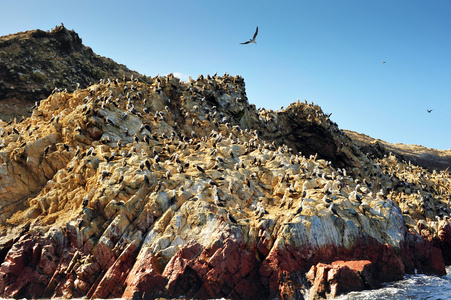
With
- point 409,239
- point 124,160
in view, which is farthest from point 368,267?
point 124,160

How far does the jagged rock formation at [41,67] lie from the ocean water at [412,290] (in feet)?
187

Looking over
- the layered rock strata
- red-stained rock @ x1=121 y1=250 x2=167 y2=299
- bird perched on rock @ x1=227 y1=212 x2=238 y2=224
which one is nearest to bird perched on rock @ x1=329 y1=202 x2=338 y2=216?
the layered rock strata

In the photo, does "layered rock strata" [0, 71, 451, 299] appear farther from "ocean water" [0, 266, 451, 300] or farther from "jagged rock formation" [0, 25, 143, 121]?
"jagged rock formation" [0, 25, 143, 121]

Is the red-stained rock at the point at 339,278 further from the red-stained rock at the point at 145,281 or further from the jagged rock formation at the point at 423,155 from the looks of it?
the jagged rock formation at the point at 423,155

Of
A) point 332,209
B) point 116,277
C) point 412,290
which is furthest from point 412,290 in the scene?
point 116,277

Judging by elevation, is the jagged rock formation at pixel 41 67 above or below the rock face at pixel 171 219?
above

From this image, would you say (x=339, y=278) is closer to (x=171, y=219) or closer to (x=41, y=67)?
(x=171, y=219)

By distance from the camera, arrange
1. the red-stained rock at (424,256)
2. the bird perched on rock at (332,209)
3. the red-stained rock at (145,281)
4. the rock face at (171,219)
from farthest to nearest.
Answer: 1. the red-stained rock at (424,256)
2. the bird perched on rock at (332,209)
3. the rock face at (171,219)
4. the red-stained rock at (145,281)

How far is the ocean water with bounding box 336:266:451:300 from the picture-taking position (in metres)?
22.0

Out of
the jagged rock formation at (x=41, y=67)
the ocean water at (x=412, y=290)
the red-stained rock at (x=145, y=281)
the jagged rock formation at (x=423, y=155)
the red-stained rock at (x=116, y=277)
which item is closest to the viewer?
the ocean water at (x=412, y=290)

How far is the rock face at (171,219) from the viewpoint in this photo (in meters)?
23.5

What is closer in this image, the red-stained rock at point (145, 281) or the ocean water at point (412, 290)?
the ocean water at point (412, 290)

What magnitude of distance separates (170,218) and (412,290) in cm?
1750

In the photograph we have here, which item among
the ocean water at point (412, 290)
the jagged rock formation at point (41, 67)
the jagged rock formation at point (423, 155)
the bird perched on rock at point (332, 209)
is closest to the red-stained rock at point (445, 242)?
the ocean water at point (412, 290)
